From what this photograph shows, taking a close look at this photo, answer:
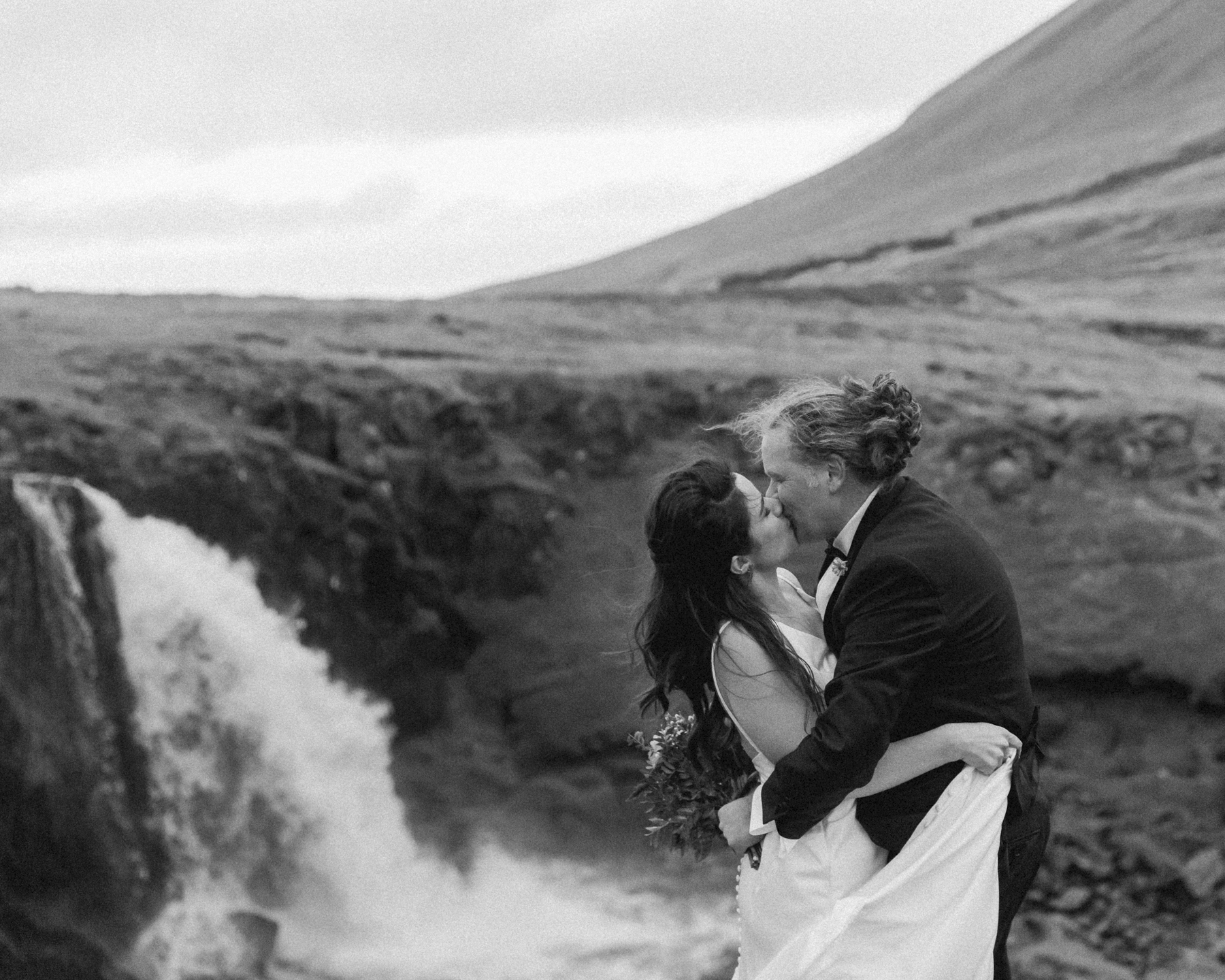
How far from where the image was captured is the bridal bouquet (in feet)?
11.9

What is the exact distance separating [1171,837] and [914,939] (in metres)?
6.02

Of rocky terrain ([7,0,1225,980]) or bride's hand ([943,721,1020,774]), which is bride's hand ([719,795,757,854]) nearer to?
bride's hand ([943,721,1020,774])

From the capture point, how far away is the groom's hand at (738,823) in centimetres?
338

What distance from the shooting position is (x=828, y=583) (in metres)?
3.61

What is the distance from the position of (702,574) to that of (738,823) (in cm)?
47

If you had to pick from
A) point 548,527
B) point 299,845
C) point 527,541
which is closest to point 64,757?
point 299,845

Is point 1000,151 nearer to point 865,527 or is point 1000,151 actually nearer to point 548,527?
point 548,527

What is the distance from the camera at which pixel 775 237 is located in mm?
18812

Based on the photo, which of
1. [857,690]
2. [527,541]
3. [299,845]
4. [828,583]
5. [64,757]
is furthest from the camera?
[527,541]

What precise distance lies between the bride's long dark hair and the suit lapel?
4.2 inches

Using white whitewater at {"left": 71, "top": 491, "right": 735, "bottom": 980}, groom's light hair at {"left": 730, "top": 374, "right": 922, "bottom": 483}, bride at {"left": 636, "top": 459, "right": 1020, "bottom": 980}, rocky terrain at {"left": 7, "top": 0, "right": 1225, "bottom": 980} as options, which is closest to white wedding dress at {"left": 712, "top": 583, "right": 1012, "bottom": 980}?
bride at {"left": 636, "top": 459, "right": 1020, "bottom": 980}

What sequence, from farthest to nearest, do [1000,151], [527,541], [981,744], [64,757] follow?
[1000,151]
[527,541]
[64,757]
[981,744]

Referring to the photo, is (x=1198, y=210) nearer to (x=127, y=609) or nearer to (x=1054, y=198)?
(x=1054, y=198)

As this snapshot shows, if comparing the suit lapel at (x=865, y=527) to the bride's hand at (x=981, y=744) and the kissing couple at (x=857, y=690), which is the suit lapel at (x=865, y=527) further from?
the bride's hand at (x=981, y=744)
